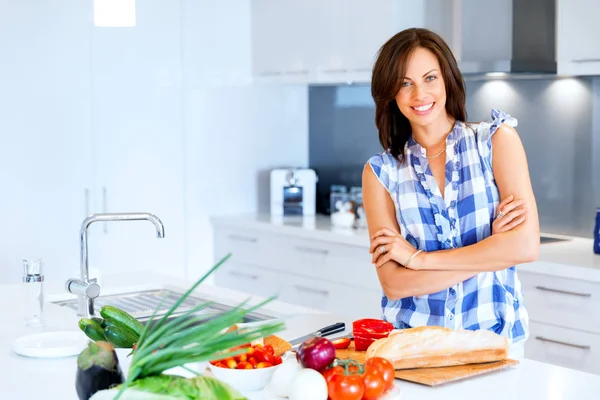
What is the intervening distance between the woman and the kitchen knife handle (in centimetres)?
20

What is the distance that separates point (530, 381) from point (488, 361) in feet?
0.38

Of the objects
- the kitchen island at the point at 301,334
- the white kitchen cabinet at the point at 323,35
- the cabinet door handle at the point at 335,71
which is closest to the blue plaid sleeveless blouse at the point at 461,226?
the kitchen island at the point at 301,334

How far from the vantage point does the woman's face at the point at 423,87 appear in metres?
2.28

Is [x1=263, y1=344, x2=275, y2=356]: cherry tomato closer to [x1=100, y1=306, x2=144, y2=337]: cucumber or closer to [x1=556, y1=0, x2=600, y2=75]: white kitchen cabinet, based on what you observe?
[x1=100, y1=306, x2=144, y2=337]: cucumber

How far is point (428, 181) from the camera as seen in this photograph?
237cm

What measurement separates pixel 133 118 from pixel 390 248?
2.35m

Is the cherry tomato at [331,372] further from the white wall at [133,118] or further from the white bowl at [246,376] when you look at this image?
the white wall at [133,118]

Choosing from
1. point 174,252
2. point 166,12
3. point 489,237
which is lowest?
point 174,252

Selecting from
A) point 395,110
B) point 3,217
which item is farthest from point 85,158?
point 395,110

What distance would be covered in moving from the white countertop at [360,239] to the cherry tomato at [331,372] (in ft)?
5.69

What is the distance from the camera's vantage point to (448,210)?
2330mm

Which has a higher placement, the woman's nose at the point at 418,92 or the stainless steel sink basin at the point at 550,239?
the woman's nose at the point at 418,92

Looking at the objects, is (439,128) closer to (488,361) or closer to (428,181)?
(428,181)

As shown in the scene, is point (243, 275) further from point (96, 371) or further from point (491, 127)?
point (96, 371)
